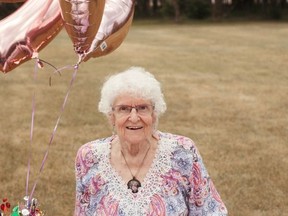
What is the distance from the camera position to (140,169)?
2.26 metres

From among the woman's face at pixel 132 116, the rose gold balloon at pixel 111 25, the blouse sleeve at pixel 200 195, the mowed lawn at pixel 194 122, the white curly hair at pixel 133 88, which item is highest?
the rose gold balloon at pixel 111 25

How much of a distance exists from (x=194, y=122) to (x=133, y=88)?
14.3 ft

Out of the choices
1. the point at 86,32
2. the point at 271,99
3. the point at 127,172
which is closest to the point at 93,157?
the point at 127,172

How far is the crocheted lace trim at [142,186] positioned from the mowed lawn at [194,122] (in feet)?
2.35

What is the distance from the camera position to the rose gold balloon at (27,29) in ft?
6.75

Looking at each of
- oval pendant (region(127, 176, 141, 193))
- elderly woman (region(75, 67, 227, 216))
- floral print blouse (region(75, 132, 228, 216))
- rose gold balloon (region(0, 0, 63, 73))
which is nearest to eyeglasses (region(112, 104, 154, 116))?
elderly woman (region(75, 67, 227, 216))

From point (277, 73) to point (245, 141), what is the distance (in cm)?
486

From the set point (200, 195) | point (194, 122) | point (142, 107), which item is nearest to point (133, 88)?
point (142, 107)

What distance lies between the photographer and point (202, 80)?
9.67 meters

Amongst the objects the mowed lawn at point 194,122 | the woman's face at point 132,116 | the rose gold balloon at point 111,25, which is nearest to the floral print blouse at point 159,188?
the woman's face at point 132,116

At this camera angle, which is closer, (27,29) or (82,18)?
(82,18)

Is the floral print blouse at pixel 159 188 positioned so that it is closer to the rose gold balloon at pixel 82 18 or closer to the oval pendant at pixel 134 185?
the oval pendant at pixel 134 185

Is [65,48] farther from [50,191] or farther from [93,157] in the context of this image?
[93,157]

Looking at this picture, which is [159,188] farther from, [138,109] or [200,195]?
[138,109]
